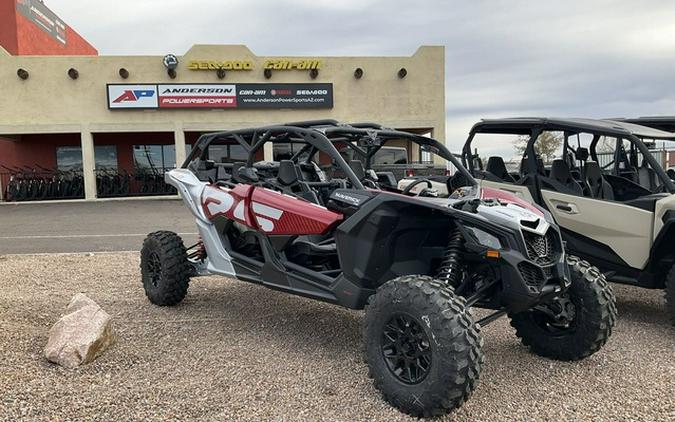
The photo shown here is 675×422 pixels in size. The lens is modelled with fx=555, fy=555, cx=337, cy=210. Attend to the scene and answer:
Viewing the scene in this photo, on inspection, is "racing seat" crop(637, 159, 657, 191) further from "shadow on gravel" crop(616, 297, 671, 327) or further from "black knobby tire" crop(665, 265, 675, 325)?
"black knobby tire" crop(665, 265, 675, 325)

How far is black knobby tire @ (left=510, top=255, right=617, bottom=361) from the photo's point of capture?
12.9ft

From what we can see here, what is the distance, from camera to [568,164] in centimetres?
626

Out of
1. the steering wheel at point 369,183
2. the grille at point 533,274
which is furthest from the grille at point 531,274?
the steering wheel at point 369,183

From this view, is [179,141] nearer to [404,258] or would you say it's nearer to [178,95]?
[178,95]

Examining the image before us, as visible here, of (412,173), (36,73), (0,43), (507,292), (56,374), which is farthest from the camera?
(0,43)

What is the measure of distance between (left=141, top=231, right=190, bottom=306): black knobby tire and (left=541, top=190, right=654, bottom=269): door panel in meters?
3.86

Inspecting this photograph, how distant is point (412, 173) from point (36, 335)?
1110 cm

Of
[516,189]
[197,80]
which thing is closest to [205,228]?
[516,189]

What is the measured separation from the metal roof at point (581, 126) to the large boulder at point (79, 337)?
4.72 metres

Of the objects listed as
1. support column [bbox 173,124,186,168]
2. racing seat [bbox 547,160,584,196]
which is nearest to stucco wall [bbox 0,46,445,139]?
support column [bbox 173,124,186,168]

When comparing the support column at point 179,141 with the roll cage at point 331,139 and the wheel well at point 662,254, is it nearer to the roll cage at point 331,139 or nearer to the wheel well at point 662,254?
the roll cage at point 331,139

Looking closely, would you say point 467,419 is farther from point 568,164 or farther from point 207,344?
point 568,164

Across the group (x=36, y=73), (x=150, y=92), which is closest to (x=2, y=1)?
(x=36, y=73)

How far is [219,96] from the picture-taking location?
21.6m
